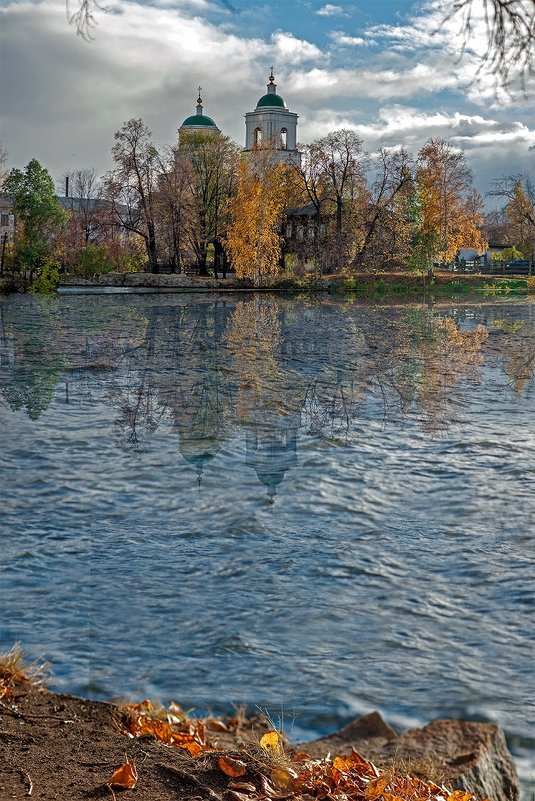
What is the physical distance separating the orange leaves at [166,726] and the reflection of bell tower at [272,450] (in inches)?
124

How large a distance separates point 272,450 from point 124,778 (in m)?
5.62

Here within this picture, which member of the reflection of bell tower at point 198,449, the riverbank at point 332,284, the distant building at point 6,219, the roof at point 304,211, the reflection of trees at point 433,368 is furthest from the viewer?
the roof at point 304,211

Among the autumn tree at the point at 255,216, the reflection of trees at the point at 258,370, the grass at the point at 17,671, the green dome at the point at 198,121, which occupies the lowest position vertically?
the grass at the point at 17,671

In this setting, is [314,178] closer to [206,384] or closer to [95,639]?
[206,384]

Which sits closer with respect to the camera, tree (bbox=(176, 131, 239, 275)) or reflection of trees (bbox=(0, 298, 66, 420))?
reflection of trees (bbox=(0, 298, 66, 420))

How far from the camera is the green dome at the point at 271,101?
77.2m

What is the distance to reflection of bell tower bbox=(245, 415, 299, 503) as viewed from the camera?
24.2 feet

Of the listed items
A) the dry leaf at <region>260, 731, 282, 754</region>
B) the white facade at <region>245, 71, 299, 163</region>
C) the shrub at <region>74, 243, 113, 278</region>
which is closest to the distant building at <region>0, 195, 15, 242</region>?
the shrub at <region>74, 243, 113, 278</region>

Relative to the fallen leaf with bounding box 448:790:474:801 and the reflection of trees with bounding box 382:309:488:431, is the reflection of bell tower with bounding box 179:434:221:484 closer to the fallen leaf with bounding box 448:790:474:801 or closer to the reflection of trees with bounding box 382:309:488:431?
the reflection of trees with bounding box 382:309:488:431

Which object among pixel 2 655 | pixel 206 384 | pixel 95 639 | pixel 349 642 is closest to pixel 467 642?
pixel 349 642

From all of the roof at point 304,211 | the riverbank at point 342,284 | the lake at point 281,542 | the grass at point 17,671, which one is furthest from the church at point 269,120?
the grass at point 17,671

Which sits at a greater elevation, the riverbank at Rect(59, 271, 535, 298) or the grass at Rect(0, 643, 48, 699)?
the riverbank at Rect(59, 271, 535, 298)

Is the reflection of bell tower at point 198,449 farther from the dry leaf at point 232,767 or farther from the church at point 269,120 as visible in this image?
the church at point 269,120

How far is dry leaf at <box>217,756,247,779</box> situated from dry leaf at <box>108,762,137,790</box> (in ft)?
0.94
